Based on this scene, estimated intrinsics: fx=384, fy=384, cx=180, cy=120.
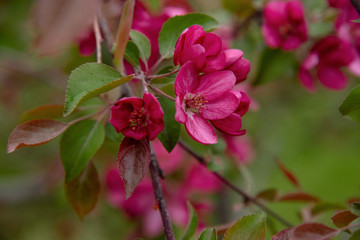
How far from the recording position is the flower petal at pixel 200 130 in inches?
18.7

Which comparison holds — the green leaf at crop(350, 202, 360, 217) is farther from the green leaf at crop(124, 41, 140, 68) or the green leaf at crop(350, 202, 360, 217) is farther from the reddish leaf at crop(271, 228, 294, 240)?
the green leaf at crop(124, 41, 140, 68)

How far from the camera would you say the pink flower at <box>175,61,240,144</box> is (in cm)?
48

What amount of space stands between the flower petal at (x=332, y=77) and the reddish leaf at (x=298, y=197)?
240 millimetres

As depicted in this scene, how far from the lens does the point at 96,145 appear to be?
1.86 ft

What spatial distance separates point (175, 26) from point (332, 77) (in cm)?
43

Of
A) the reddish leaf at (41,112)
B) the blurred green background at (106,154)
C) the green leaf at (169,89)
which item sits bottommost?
the blurred green background at (106,154)

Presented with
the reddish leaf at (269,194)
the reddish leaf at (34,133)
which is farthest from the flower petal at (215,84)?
the reddish leaf at (269,194)

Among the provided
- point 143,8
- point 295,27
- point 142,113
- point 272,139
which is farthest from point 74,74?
point 272,139

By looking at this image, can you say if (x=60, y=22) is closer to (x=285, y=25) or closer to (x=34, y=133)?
(x=34, y=133)

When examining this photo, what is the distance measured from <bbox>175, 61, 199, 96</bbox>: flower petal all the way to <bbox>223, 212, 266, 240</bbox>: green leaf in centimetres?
19

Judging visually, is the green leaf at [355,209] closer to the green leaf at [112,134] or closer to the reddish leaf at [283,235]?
the reddish leaf at [283,235]

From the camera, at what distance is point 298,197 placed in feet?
2.62

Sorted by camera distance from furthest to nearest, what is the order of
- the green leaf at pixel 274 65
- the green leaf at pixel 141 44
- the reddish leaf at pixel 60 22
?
1. the green leaf at pixel 274 65
2. the green leaf at pixel 141 44
3. the reddish leaf at pixel 60 22

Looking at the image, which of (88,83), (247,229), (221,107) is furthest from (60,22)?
(247,229)
